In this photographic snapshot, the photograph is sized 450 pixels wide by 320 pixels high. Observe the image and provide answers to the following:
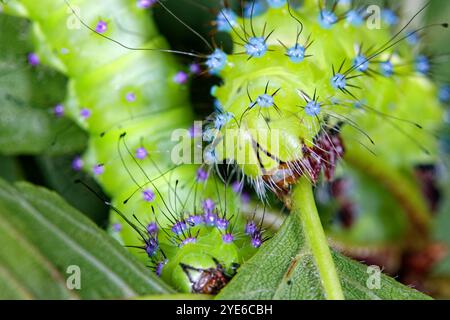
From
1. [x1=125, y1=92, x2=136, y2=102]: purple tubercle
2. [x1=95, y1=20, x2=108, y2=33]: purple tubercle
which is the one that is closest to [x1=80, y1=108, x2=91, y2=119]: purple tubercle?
[x1=125, y1=92, x2=136, y2=102]: purple tubercle

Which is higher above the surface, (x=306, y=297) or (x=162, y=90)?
(x=162, y=90)

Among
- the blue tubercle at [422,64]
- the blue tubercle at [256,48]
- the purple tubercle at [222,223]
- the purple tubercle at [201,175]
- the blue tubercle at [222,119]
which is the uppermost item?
the blue tubercle at [422,64]

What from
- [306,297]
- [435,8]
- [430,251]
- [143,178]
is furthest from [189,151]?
[435,8]

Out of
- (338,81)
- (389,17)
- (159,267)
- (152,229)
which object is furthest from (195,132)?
(389,17)

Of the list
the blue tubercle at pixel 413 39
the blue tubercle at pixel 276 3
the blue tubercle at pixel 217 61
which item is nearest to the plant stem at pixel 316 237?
the blue tubercle at pixel 217 61

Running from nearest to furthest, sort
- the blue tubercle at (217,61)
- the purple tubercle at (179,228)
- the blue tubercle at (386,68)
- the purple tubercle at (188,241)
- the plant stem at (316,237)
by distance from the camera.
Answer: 1. the plant stem at (316,237)
2. the purple tubercle at (188,241)
3. the purple tubercle at (179,228)
4. the blue tubercle at (217,61)
5. the blue tubercle at (386,68)

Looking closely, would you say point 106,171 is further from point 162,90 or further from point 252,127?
point 252,127

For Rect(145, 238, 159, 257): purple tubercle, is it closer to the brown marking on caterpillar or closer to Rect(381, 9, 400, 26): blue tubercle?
the brown marking on caterpillar

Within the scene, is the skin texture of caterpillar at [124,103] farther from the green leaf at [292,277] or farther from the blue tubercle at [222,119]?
the green leaf at [292,277]
